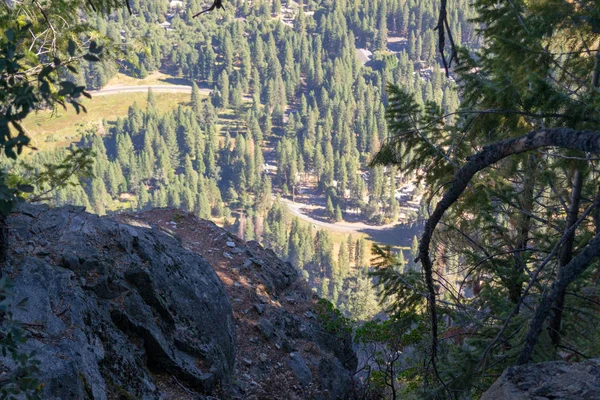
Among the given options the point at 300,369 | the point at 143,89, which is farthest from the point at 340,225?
the point at 300,369

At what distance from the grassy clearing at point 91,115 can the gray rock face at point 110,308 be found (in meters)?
114

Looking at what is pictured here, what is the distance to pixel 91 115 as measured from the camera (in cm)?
12762

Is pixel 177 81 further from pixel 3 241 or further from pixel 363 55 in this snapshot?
pixel 3 241

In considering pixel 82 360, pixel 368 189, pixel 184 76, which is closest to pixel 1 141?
pixel 82 360

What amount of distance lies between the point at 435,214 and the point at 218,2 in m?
1.76

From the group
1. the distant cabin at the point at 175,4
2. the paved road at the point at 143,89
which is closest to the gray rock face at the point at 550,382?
the paved road at the point at 143,89

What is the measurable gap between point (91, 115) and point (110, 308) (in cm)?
13331

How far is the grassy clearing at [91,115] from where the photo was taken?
11612cm

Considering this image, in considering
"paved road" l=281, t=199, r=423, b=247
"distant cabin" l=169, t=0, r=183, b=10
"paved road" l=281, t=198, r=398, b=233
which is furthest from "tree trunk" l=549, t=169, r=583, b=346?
"distant cabin" l=169, t=0, r=183, b=10

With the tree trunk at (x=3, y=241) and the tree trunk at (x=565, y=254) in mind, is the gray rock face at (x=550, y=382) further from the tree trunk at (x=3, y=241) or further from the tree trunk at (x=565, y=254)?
the tree trunk at (x=3, y=241)

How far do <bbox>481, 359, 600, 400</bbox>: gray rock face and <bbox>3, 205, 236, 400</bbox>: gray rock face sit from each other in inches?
118

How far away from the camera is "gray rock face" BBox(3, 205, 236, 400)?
14.2 feet

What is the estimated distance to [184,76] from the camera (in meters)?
151

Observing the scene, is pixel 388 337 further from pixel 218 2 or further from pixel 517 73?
pixel 218 2
